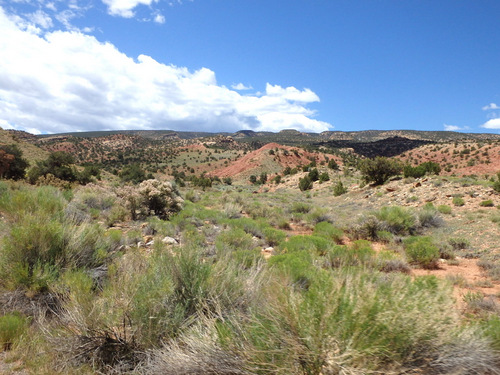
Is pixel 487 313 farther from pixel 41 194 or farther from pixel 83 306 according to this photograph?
pixel 41 194

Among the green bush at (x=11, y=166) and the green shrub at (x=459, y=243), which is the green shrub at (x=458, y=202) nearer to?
the green shrub at (x=459, y=243)

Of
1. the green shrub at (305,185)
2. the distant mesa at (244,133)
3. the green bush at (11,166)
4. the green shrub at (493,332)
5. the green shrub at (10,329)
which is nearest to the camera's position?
the green shrub at (493,332)

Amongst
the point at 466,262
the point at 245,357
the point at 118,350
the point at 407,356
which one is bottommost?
the point at 466,262

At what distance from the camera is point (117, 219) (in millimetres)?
10031

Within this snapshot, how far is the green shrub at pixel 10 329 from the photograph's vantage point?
3199 millimetres

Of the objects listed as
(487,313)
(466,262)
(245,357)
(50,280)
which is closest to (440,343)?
(245,357)

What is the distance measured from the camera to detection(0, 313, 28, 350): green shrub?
3.20m

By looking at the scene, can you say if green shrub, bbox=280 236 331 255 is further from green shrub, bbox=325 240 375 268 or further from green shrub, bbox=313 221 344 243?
green shrub, bbox=313 221 344 243

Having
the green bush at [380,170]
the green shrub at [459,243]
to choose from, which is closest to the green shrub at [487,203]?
the green shrub at [459,243]

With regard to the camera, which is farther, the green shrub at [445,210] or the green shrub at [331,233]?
the green shrub at [445,210]

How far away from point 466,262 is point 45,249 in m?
9.66

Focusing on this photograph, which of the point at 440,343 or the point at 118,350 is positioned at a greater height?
the point at 440,343

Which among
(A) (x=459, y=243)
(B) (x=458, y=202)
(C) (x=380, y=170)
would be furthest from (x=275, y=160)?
(A) (x=459, y=243)

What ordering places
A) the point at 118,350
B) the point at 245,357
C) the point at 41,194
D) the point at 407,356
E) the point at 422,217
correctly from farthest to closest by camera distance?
the point at 422,217 → the point at 41,194 → the point at 118,350 → the point at 245,357 → the point at 407,356
